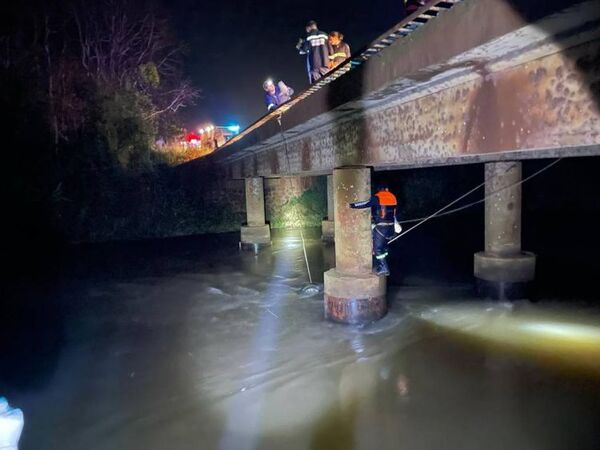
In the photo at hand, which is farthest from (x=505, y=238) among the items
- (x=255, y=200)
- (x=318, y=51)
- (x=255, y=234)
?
(x=255, y=234)

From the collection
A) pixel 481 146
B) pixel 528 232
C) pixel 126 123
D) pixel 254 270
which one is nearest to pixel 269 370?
pixel 481 146

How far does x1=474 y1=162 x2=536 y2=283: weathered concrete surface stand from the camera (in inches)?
335

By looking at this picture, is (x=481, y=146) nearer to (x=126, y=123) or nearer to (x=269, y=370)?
(x=269, y=370)

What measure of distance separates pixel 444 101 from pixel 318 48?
27.1 feet

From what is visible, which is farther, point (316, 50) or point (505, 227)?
point (316, 50)

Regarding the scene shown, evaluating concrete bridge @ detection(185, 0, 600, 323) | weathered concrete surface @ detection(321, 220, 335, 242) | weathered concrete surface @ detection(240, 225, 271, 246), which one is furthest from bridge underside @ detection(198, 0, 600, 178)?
weathered concrete surface @ detection(321, 220, 335, 242)

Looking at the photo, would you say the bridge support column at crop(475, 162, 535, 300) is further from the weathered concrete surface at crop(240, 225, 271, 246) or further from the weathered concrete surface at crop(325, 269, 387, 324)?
the weathered concrete surface at crop(240, 225, 271, 246)

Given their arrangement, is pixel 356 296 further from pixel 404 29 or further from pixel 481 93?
pixel 404 29

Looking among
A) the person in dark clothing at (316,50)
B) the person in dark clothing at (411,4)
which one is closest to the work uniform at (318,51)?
the person in dark clothing at (316,50)

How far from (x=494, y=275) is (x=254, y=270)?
7.80 metres

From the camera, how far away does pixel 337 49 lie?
11.5 meters

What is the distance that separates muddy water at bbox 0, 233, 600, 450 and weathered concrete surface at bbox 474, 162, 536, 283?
0.70 m

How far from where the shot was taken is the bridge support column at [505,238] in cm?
852

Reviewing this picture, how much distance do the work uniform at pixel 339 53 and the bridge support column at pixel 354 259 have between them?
5.37 m
